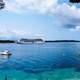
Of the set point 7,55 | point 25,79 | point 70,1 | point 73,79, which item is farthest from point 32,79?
point 7,55

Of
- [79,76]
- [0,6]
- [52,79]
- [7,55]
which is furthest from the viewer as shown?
[7,55]

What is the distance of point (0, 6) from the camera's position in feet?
66.3

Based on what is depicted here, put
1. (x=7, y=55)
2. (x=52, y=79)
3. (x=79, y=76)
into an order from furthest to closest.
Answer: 1. (x=7, y=55)
2. (x=79, y=76)
3. (x=52, y=79)

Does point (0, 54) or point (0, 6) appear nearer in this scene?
point (0, 6)

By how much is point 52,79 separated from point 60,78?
2.34 metres

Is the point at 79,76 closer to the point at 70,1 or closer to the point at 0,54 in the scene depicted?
the point at 70,1

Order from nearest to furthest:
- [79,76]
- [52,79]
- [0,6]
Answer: [0,6]
[52,79]
[79,76]

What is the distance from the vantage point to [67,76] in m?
41.8

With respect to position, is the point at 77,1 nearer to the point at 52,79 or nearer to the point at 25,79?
the point at 52,79

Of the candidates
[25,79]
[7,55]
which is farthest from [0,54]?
[25,79]

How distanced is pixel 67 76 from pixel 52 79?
4767mm

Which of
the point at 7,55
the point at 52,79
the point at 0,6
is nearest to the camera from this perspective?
the point at 0,6

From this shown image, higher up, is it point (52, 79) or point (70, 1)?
point (70, 1)

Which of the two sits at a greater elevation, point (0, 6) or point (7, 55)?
point (0, 6)
